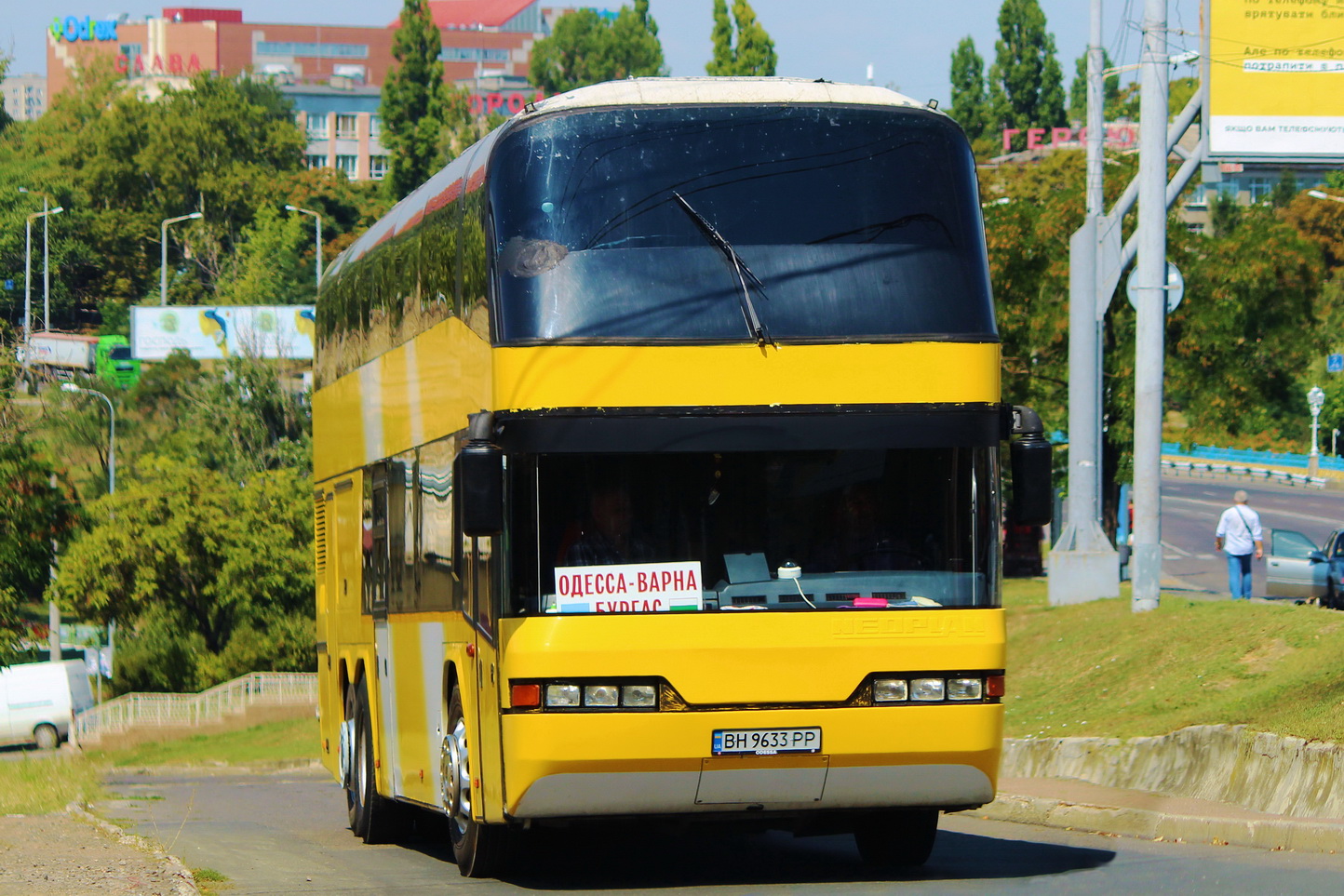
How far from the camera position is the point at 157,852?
11.9 m

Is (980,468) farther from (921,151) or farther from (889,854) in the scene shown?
(889,854)

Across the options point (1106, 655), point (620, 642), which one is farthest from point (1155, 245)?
point (620, 642)

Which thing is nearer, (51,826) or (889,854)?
(889,854)

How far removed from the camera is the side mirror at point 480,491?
984 centimetres

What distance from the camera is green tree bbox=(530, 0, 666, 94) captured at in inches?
6481

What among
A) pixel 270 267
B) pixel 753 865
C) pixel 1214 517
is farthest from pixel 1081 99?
pixel 753 865

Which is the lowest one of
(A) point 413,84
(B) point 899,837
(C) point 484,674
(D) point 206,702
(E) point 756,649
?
(D) point 206,702

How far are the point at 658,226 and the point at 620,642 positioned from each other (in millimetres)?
2046

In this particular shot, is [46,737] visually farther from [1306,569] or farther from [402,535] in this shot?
[402,535]

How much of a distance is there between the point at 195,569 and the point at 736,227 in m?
51.2

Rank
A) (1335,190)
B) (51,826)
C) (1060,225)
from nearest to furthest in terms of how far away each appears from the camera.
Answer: (51,826) < (1060,225) < (1335,190)

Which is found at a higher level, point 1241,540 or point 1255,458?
point 1241,540

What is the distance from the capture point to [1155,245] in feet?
76.6

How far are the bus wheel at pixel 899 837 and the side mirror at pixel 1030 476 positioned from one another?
6.44 feet
